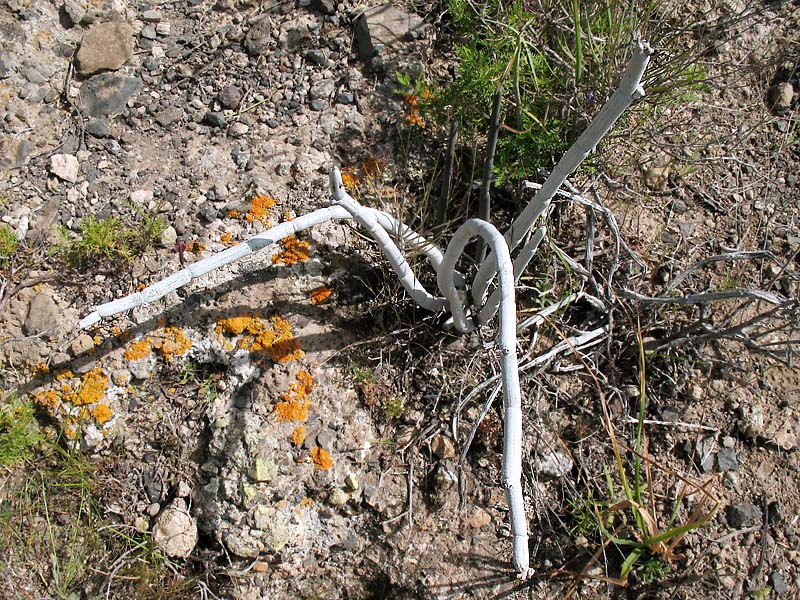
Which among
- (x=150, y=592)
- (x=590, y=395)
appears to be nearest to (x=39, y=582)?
(x=150, y=592)

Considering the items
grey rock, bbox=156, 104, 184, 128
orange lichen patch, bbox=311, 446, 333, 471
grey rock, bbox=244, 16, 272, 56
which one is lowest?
orange lichen patch, bbox=311, 446, 333, 471

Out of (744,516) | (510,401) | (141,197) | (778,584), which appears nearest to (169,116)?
(141,197)

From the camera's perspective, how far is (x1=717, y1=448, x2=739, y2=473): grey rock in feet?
8.02

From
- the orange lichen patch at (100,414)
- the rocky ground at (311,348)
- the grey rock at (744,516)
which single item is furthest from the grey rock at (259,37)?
the grey rock at (744,516)

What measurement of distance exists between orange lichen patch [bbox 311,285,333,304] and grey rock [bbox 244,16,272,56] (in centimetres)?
119

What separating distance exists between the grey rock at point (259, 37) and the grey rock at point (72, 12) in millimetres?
734

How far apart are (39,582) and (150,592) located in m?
0.42

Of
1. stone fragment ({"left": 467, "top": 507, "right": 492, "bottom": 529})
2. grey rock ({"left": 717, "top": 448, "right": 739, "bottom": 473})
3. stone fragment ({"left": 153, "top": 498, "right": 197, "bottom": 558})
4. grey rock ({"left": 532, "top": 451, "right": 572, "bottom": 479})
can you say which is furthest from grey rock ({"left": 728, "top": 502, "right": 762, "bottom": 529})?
stone fragment ({"left": 153, "top": 498, "right": 197, "bottom": 558})

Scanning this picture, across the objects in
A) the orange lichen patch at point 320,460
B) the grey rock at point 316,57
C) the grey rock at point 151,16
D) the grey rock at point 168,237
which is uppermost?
the grey rock at point 151,16

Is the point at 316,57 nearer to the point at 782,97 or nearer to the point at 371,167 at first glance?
the point at 371,167

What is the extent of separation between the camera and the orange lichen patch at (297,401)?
2369mm

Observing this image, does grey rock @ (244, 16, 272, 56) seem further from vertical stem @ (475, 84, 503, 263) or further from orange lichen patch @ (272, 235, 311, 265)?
vertical stem @ (475, 84, 503, 263)

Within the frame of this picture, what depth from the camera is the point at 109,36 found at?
9.46 feet

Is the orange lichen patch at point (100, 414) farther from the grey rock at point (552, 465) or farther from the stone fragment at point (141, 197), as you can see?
the grey rock at point (552, 465)
